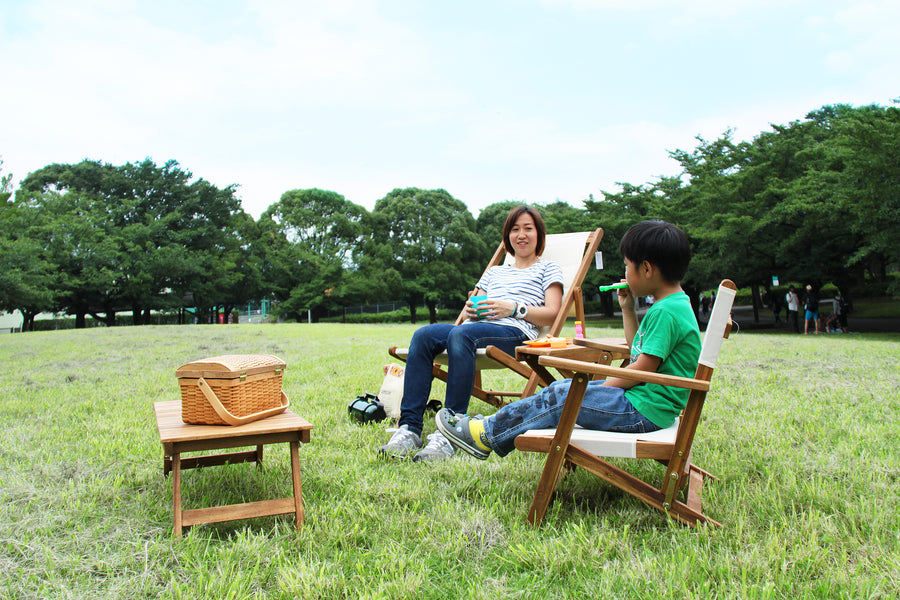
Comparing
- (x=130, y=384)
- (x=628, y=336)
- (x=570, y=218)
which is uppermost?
(x=570, y=218)

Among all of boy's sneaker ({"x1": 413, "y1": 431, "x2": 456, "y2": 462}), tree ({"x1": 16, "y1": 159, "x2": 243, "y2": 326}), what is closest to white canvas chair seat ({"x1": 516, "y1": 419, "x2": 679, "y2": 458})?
boy's sneaker ({"x1": 413, "y1": 431, "x2": 456, "y2": 462})

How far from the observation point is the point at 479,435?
240cm

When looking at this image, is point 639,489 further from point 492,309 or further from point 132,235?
point 132,235

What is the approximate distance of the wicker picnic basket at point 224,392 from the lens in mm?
2146

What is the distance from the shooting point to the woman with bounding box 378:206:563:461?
314 cm

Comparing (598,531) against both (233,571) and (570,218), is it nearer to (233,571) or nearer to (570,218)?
(233,571)

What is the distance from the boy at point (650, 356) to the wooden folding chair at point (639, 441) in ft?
0.28

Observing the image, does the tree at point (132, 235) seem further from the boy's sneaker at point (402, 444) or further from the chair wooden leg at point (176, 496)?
the chair wooden leg at point (176, 496)

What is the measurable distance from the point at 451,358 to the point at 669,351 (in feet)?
4.64

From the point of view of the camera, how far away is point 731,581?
65.1 inches

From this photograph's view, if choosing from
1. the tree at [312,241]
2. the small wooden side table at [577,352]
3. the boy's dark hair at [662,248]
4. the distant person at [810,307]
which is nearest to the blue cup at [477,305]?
the small wooden side table at [577,352]

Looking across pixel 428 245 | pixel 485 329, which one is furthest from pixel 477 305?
pixel 428 245

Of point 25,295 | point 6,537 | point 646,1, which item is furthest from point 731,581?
point 25,295

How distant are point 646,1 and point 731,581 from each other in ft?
22.3
